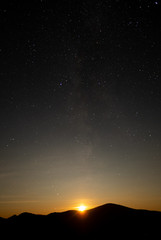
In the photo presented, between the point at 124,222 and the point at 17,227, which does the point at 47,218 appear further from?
the point at 124,222

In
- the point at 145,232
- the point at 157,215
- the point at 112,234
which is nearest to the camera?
the point at 145,232

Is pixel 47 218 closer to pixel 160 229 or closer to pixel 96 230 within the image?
pixel 96 230

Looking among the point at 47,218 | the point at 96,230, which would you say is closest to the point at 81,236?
the point at 96,230

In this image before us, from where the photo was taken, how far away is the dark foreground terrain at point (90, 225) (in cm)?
2498

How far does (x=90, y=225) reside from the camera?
96.8ft

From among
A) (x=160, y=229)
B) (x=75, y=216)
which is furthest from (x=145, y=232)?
(x=75, y=216)

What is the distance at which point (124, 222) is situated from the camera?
91.4 feet

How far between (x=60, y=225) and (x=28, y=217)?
6966mm

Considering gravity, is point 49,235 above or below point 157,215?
below

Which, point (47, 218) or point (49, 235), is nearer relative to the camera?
point (49, 235)

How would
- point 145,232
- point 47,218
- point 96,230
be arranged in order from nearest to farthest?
1. point 145,232
2. point 96,230
3. point 47,218

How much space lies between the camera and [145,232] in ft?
76.9

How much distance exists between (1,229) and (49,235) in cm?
837

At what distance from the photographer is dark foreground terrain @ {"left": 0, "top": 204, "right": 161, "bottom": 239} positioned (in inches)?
984
